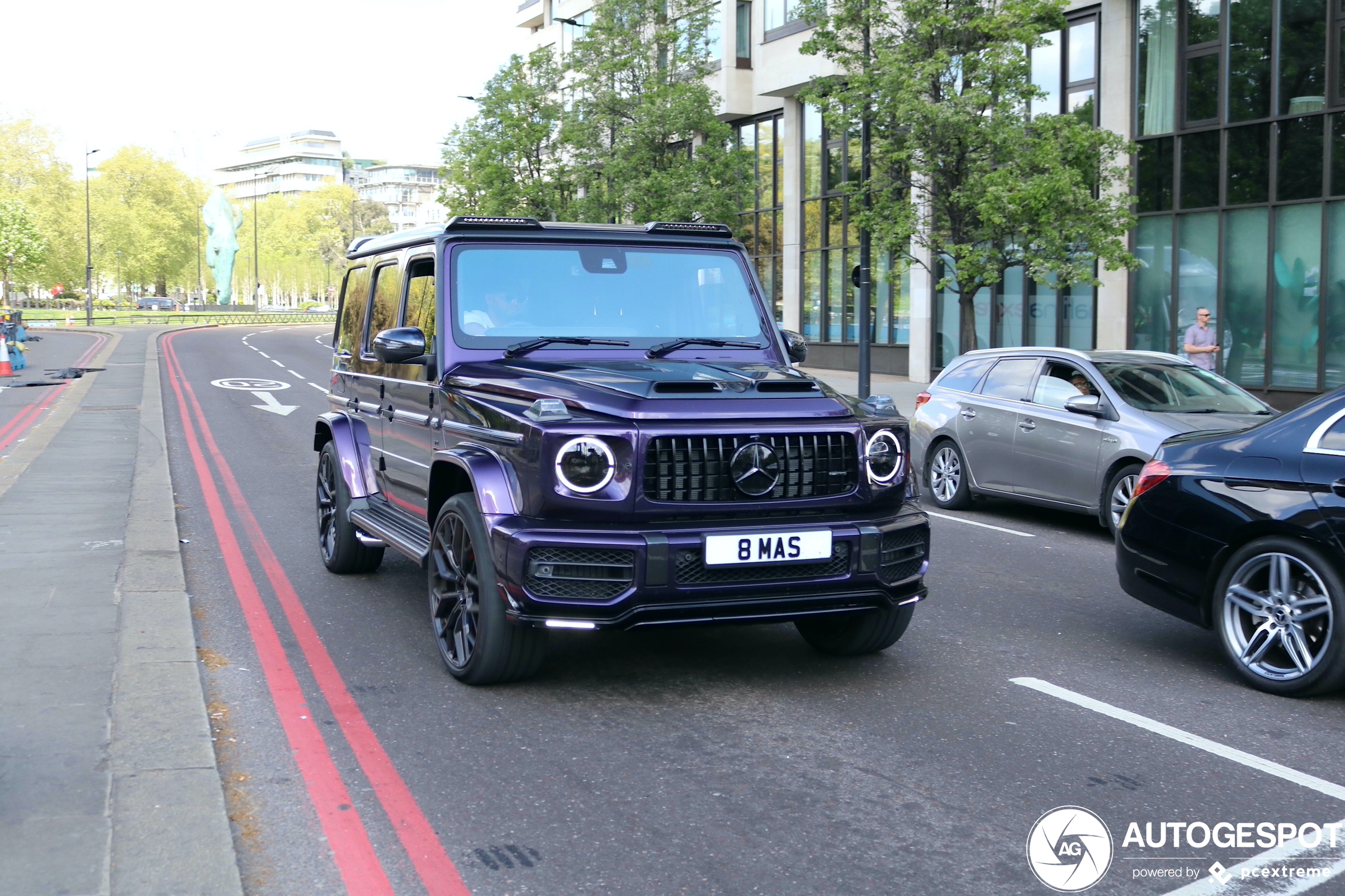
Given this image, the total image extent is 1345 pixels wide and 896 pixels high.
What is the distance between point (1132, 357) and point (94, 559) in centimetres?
799

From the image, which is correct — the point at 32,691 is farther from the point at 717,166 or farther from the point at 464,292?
the point at 717,166

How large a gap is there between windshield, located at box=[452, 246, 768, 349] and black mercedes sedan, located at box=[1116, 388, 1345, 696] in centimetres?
218

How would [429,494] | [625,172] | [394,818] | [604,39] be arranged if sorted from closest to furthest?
[394,818], [429,494], [625,172], [604,39]

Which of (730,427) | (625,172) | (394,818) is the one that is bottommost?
(394,818)

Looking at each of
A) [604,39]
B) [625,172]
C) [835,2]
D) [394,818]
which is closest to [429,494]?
[394,818]

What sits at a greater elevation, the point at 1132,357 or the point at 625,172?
the point at 625,172

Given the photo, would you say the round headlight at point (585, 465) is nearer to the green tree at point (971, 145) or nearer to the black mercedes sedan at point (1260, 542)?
the black mercedes sedan at point (1260, 542)

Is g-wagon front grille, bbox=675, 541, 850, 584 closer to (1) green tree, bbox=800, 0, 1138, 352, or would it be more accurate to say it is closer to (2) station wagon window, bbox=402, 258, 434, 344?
(2) station wagon window, bbox=402, 258, 434, 344

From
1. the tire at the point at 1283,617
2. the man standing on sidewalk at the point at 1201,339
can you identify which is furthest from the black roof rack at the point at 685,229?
the man standing on sidewalk at the point at 1201,339

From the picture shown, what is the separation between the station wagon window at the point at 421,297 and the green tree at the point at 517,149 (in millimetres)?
31269

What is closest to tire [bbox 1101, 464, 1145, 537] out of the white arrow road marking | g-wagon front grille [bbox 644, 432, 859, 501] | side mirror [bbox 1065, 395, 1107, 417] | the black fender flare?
side mirror [bbox 1065, 395, 1107, 417]

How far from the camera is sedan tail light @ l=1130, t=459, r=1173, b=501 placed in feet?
20.6

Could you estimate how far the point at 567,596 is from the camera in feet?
16.7

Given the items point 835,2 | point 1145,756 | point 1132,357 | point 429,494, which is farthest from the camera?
point 835,2
